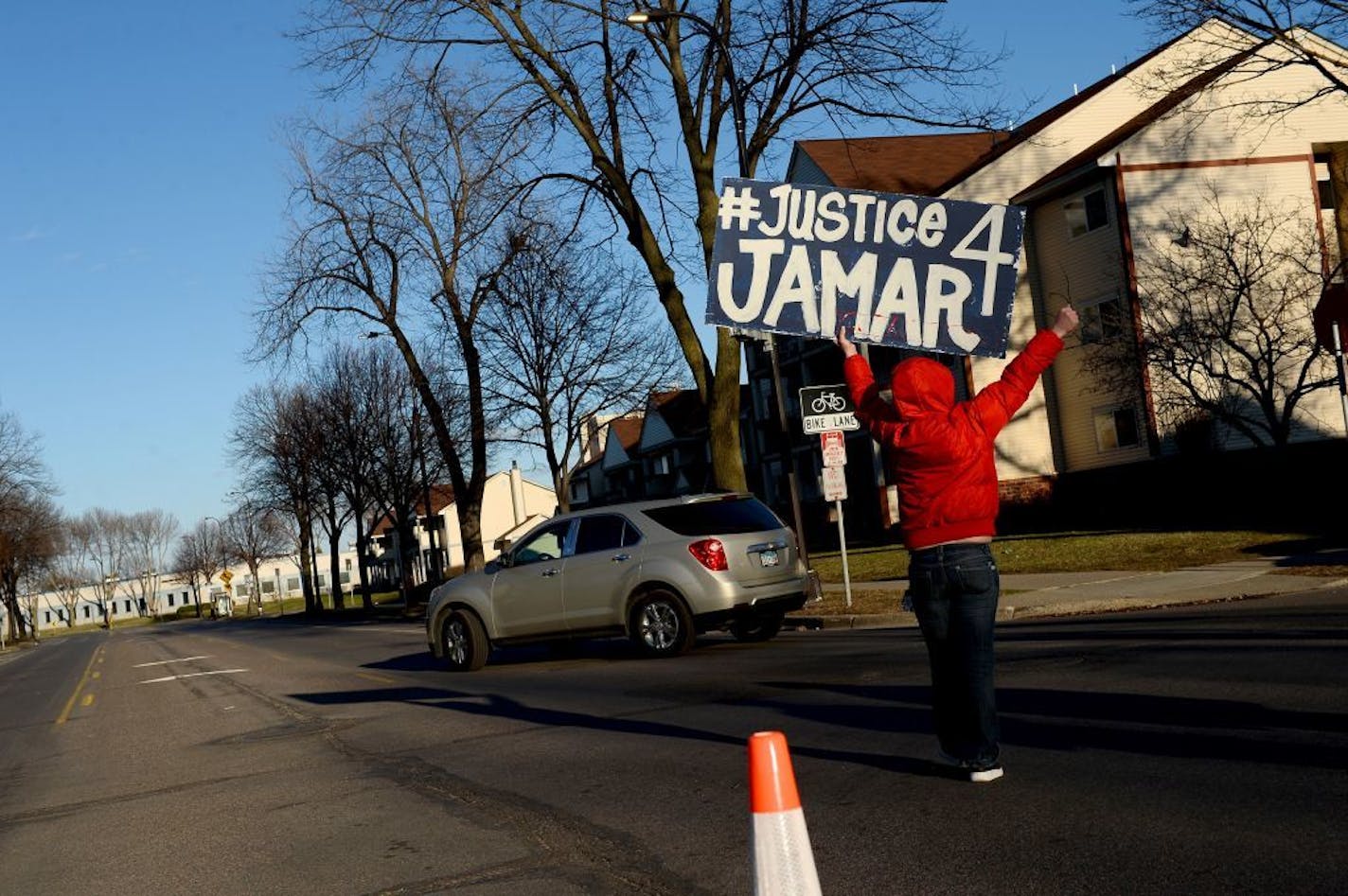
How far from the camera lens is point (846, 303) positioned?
8.11m

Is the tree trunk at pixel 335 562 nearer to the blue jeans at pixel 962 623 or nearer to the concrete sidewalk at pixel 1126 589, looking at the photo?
the concrete sidewalk at pixel 1126 589

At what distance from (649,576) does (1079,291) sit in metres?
27.5

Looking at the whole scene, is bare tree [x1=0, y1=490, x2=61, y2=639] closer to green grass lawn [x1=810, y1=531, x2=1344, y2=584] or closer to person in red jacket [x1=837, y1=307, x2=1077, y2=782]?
green grass lawn [x1=810, y1=531, x2=1344, y2=584]

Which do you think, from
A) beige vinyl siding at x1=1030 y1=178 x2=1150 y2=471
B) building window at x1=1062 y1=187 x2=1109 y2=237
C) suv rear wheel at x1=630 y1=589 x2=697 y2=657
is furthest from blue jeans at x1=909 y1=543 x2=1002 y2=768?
building window at x1=1062 y1=187 x2=1109 y2=237

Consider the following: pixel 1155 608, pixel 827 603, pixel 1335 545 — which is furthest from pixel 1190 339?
pixel 1155 608

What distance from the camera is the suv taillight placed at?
566 inches

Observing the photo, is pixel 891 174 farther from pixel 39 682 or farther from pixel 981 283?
pixel 981 283

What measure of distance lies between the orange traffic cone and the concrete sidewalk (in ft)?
43.8

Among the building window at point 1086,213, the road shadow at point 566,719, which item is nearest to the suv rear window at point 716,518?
the road shadow at point 566,719

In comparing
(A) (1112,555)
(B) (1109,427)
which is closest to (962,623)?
(A) (1112,555)

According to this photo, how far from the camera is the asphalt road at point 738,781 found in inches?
206

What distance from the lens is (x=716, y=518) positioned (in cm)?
1486

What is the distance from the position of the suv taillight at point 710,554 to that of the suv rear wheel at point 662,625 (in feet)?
1.80

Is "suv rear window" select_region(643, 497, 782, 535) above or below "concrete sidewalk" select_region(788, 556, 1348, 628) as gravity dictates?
above
